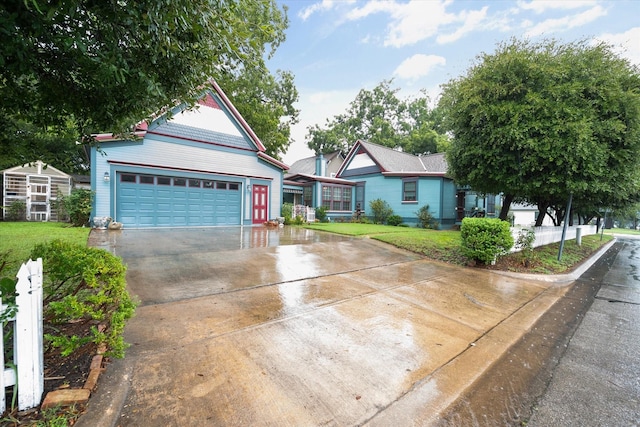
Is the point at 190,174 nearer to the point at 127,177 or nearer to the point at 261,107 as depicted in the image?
the point at 127,177

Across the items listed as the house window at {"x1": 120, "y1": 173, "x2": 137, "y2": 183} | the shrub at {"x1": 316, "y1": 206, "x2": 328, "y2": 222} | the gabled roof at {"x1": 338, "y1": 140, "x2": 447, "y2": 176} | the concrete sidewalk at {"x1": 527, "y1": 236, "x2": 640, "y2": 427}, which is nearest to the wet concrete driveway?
the concrete sidewalk at {"x1": 527, "y1": 236, "x2": 640, "y2": 427}

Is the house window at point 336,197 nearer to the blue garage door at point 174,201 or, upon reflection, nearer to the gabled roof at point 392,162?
the gabled roof at point 392,162

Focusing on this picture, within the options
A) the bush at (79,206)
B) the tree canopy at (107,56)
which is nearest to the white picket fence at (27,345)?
the tree canopy at (107,56)

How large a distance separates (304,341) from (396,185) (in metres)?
16.4

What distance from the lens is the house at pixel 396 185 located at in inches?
672

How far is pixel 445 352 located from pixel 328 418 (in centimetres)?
159

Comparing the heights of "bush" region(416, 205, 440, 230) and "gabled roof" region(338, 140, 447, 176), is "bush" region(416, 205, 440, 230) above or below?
below

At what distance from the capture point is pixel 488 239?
690 centimetres

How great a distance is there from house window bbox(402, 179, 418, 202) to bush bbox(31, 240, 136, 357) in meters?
16.8

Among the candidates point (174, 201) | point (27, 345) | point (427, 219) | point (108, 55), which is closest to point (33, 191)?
point (174, 201)

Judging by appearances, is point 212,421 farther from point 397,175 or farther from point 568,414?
point 397,175

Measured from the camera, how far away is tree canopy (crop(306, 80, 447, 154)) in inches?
1384

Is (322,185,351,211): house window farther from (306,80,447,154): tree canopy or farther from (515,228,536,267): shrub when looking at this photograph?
(306,80,447,154): tree canopy

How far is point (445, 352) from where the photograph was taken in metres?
2.92
